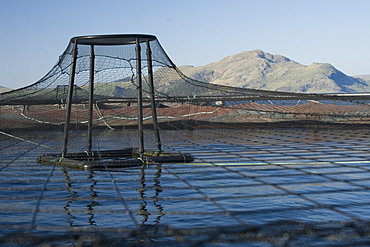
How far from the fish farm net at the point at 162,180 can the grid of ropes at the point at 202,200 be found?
0.05ft

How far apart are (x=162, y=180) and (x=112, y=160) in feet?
3.92

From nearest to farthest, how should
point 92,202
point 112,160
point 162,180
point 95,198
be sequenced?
point 92,202 → point 95,198 → point 162,180 → point 112,160

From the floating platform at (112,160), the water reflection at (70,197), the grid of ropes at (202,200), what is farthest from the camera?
the floating platform at (112,160)

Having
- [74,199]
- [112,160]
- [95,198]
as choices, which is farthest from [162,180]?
[74,199]

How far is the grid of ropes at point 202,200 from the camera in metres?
4.66

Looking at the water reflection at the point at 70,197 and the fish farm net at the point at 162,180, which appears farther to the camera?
the water reflection at the point at 70,197

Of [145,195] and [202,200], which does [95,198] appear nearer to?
[145,195]

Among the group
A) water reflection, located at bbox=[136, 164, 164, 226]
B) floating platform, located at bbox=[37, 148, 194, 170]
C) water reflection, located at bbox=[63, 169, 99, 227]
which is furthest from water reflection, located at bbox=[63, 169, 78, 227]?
water reflection, located at bbox=[136, 164, 164, 226]

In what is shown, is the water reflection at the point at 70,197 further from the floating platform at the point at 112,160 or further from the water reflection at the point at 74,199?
the floating platform at the point at 112,160

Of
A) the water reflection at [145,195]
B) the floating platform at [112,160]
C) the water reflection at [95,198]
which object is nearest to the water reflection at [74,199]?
the water reflection at [95,198]

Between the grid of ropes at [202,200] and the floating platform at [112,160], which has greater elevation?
the floating platform at [112,160]

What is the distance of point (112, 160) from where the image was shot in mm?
8203

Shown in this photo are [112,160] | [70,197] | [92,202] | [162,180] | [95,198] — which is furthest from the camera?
[112,160]

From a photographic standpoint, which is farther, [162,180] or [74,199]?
[162,180]
